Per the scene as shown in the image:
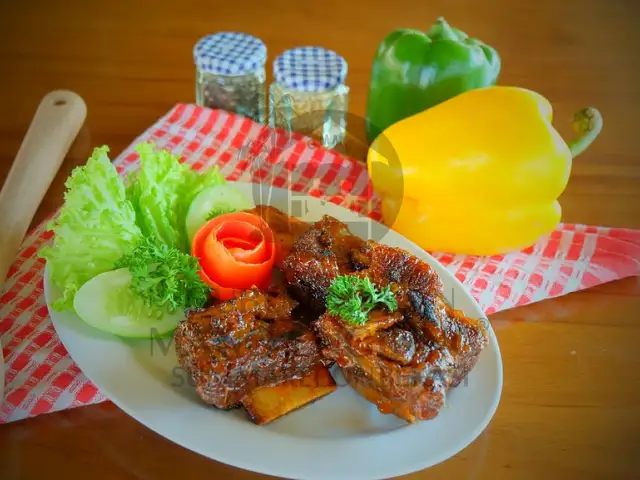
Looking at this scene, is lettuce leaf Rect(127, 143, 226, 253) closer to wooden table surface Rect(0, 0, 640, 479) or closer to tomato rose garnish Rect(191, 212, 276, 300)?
tomato rose garnish Rect(191, 212, 276, 300)

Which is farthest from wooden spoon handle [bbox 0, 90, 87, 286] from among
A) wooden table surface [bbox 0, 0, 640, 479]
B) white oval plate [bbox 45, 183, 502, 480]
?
white oval plate [bbox 45, 183, 502, 480]

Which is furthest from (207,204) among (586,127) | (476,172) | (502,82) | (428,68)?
(502,82)

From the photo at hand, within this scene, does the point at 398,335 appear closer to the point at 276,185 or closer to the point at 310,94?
the point at 276,185

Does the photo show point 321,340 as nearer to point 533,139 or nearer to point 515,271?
point 515,271

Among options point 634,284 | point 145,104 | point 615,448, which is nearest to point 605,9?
point 634,284

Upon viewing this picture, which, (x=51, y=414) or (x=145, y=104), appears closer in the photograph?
(x=51, y=414)

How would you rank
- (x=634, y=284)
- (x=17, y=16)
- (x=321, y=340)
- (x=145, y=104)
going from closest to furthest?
(x=321, y=340) < (x=634, y=284) < (x=145, y=104) < (x=17, y=16)
